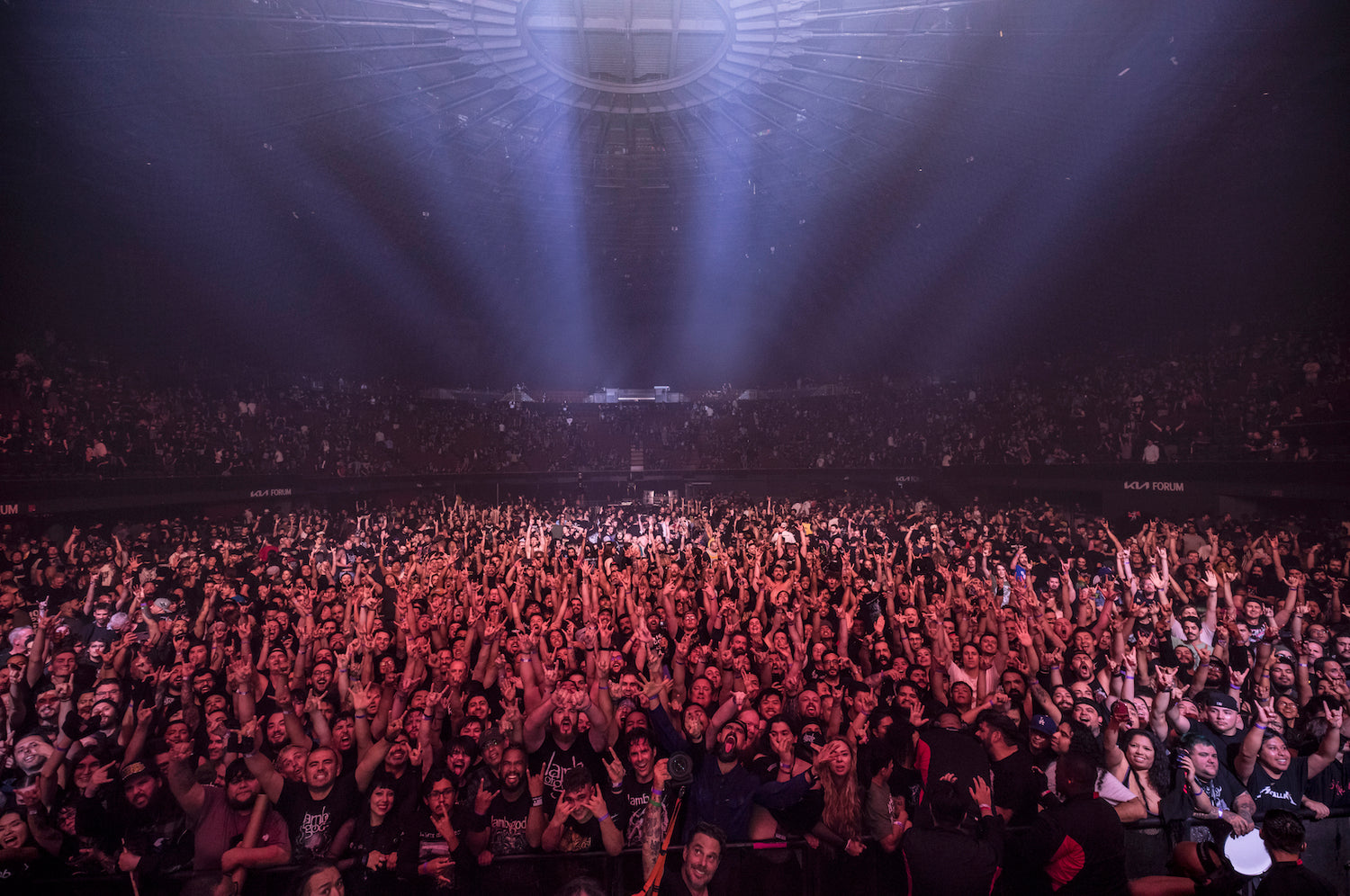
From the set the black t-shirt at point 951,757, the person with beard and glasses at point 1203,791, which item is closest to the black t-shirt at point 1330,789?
the person with beard and glasses at point 1203,791

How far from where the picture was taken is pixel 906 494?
26.9m

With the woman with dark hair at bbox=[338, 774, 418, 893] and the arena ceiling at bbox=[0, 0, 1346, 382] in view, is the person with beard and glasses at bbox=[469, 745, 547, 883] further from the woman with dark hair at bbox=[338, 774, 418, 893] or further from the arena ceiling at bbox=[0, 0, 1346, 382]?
the arena ceiling at bbox=[0, 0, 1346, 382]

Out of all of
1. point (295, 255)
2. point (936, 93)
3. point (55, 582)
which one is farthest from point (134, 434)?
point (936, 93)

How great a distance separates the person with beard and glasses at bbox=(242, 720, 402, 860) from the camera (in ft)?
14.8

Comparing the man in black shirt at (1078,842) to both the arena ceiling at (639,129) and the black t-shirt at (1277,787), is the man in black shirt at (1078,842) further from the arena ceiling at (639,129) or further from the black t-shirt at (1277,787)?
the arena ceiling at (639,129)

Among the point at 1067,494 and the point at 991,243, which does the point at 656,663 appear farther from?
the point at 1067,494

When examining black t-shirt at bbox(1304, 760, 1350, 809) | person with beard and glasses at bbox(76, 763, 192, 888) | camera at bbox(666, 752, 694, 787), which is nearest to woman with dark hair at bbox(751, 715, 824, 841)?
camera at bbox(666, 752, 694, 787)

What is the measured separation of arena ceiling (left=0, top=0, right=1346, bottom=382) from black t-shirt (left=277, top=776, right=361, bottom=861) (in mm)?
9399

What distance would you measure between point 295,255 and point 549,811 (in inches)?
724

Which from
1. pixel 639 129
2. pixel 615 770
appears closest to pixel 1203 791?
pixel 615 770

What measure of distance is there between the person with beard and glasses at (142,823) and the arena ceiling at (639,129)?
940 centimetres

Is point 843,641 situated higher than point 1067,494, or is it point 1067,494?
point 1067,494

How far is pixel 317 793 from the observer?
473cm

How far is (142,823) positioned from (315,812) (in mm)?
1064
